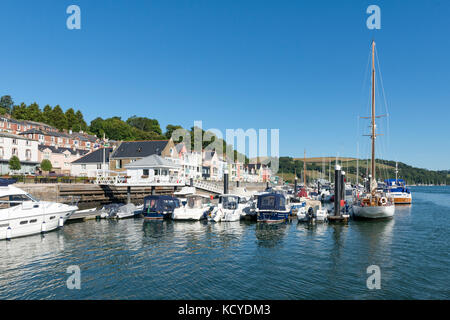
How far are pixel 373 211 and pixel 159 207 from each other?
27259mm

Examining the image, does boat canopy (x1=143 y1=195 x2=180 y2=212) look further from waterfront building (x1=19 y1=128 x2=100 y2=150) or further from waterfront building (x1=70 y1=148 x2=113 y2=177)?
waterfront building (x1=19 y1=128 x2=100 y2=150)

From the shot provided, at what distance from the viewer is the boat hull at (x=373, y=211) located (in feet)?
120

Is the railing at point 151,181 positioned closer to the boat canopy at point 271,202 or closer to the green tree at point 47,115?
the boat canopy at point 271,202

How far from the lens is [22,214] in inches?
952

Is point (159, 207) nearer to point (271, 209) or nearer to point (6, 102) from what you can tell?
point (271, 209)

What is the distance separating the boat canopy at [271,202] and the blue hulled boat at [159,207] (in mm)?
11150

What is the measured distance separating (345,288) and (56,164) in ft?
328

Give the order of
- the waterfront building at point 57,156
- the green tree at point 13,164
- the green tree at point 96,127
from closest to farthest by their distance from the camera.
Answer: the green tree at point 13,164 < the waterfront building at point 57,156 < the green tree at point 96,127

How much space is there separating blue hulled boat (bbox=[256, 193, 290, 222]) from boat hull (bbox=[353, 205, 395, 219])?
10366 millimetres

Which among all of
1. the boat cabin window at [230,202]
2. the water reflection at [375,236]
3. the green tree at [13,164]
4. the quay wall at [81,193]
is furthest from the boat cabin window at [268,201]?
the green tree at [13,164]

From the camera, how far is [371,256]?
20188 mm

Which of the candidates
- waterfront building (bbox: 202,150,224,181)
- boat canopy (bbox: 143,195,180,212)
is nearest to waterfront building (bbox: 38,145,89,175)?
waterfront building (bbox: 202,150,224,181)
